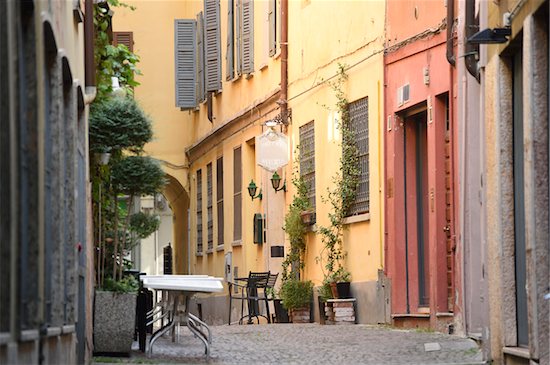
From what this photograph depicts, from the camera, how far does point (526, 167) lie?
10.6m

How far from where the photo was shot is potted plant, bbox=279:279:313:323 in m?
20.5

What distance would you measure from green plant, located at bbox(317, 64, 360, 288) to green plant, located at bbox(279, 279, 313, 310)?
0.57 m

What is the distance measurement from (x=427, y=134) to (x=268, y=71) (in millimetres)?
7399

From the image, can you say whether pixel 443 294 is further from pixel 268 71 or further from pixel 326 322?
pixel 268 71

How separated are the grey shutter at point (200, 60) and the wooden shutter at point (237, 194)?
9.48 ft

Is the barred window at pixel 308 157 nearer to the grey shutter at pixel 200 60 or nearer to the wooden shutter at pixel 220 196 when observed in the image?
the wooden shutter at pixel 220 196

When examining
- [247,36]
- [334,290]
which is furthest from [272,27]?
[334,290]

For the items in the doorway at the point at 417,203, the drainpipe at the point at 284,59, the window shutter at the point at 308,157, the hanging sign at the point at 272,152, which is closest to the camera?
the doorway at the point at 417,203

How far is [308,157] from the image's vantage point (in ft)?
70.9

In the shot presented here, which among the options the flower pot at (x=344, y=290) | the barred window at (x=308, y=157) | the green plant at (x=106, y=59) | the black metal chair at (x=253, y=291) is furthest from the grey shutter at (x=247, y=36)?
the green plant at (x=106, y=59)

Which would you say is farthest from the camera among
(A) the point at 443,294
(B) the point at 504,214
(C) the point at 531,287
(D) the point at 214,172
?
(D) the point at 214,172

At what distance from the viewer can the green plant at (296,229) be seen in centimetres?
2139

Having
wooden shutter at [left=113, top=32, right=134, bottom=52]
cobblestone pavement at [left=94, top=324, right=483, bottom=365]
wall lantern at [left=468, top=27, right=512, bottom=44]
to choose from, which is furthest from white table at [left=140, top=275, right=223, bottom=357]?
wooden shutter at [left=113, top=32, right=134, bottom=52]

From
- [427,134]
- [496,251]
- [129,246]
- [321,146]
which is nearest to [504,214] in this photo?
[496,251]
